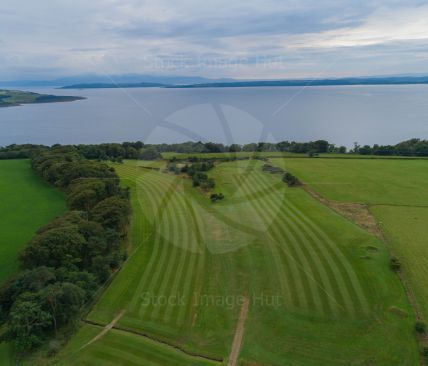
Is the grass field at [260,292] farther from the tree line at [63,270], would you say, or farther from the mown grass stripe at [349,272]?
the tree line at [63,270]

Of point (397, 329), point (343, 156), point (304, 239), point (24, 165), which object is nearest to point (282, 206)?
point (304, 239)

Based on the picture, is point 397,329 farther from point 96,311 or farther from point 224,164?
point 224,164

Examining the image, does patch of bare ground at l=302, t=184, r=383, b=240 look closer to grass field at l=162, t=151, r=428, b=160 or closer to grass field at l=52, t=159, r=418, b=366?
grass field at l=52, t=159, r=418, b=366

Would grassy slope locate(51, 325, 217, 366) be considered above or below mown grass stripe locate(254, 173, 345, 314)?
below

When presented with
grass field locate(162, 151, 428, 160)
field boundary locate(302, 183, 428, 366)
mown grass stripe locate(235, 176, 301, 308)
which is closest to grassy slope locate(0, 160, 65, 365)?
mown grass stripe locate(235, 176, 301, 308)

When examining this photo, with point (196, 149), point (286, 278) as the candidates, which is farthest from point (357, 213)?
point (196, 149)

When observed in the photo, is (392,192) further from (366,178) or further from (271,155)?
(271,155)

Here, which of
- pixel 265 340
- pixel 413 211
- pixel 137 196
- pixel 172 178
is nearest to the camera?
pixel 265 340
